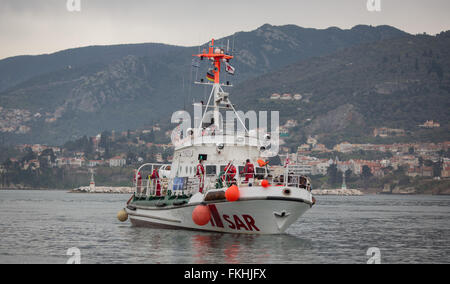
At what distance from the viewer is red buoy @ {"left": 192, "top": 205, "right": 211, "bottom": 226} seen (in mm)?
30062

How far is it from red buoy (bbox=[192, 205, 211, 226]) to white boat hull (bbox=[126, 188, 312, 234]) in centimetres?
28

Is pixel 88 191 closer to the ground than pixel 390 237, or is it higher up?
closer to the ground

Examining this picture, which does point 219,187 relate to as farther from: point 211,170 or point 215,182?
point 211,170

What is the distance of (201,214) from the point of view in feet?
98.5

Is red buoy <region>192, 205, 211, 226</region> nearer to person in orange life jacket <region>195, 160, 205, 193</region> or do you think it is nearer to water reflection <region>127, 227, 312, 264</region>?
water reflection <region>127, 227, 312, 264</region>

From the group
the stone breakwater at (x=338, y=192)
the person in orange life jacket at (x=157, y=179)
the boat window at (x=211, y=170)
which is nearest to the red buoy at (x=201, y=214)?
the boat window at (x=211, y=170)

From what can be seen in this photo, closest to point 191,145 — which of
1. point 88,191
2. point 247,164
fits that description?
point 247,164

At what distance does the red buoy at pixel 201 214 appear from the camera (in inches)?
Result: 1184

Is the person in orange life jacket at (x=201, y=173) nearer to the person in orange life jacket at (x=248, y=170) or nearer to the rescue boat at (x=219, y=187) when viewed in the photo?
the rescue boat at (x=219, y=187)

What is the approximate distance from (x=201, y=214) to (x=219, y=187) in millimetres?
1468

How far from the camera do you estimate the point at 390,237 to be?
37.3m
